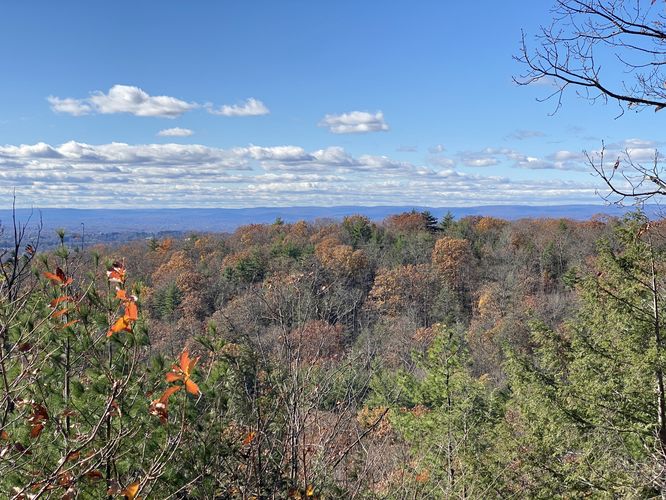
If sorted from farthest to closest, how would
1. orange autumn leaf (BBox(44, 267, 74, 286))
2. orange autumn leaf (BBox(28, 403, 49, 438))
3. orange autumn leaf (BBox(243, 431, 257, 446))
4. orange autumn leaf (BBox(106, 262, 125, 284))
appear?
orange autumn leaf (BBox(243, 431, 257, 446)), orange autumn leaf (BBox(28, 403, 49, 438)), orange autumn leaf (BBox(106, 262, 125, 284)), orange autumn leaf (BBox(44, 267, 74, 286))

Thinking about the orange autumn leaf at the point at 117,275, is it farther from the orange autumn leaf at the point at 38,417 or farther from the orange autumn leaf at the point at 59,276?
the orange autumn leaf at the point at 38,417

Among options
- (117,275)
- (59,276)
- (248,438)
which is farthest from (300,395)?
(59,276)

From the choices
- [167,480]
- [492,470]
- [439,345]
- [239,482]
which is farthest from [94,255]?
[439,345]

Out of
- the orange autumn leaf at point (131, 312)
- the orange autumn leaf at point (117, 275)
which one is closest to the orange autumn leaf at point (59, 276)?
the orange autumn leaf at point (117, 275)

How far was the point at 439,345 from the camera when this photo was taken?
10.1 metres

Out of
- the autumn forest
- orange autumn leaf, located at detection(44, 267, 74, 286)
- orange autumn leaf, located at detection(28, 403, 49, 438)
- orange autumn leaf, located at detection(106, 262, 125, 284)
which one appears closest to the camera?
orange autumn leaf, located at detection(44, 267, 74, 286)

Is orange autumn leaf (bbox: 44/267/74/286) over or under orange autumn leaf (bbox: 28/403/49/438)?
over

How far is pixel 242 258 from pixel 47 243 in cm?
4313

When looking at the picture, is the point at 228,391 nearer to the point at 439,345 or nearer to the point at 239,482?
the point at 239,482

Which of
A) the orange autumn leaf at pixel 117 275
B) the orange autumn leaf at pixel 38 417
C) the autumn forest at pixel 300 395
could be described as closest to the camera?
the orange autumn leaf at pixel 117 275

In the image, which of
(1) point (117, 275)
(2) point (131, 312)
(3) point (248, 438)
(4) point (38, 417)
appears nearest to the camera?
(2) point (131, 312)

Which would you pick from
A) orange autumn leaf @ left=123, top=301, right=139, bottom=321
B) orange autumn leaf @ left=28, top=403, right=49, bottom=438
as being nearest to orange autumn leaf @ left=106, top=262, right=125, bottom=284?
orange autumn leaf @ left=123, top=301, right=139, bottom=321

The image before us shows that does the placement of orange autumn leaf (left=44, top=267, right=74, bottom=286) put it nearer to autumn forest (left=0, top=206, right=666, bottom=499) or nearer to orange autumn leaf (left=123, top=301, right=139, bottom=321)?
autumn forest (left=0, top=206, right=666, bottom=499)

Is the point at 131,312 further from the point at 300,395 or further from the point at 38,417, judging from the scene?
the point at 300,395
